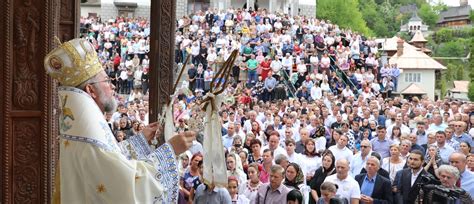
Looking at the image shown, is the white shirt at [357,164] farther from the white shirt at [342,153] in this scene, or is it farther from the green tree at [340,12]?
the green tree at [340,12]

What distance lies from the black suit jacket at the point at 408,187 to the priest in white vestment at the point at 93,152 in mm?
4977

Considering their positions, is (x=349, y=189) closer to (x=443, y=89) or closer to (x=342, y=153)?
(x=342, y=153)

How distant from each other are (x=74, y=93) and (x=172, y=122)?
79cm

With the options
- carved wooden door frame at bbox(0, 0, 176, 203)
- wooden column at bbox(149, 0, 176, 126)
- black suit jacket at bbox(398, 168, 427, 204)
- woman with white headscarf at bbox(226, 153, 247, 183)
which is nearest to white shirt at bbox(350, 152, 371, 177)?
black suit jacket at bbox(398, 168, 427, 204)

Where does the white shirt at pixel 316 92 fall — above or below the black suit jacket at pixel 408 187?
above

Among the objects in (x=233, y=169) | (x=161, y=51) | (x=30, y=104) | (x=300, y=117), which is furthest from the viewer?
(x=300, y=117)

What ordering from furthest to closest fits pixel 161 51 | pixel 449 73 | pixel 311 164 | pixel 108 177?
1. pixel 449 73
2. pixel 311 164
3. pixel 161 51
4. pixel 108 177

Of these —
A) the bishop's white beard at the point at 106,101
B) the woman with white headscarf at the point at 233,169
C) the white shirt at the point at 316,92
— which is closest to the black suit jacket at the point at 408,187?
the woman with white headscarf at the point at 233,169

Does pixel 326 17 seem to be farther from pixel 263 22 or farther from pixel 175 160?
pixel 175 160

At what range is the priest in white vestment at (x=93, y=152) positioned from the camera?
12.6 ft

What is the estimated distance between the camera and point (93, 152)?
388 centimetres

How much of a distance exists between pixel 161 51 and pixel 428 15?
376ft

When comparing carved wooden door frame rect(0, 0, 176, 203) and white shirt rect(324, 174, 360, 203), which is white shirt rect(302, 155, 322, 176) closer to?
white shirt rect(324, 174, 360, 203)

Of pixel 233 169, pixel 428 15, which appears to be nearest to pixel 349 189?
pixel 233 169
